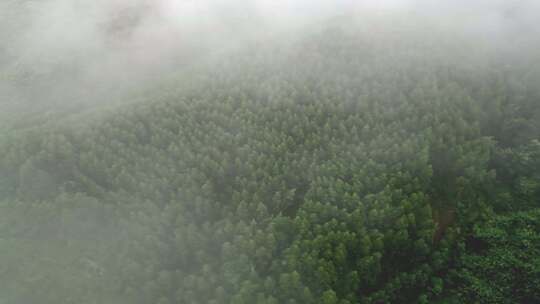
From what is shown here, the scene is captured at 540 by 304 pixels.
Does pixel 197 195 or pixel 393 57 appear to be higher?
pixel 393 57

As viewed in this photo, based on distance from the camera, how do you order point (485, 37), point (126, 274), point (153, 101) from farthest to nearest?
point (485, 37)
point (153, 101)
point (126, 274)

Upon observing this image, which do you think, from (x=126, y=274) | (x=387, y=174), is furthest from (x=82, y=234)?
(x=387, y=174)

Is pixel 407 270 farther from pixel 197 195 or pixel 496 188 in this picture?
pixel 197 195

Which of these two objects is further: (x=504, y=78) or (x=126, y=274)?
(x=504, y=78)

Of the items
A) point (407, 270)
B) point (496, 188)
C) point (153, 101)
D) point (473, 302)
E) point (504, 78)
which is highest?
point (153, 101)

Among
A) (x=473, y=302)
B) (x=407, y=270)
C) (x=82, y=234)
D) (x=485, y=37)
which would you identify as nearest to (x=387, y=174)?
(x=407, y=270)

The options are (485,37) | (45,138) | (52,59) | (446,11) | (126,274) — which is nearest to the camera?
(126,274)
